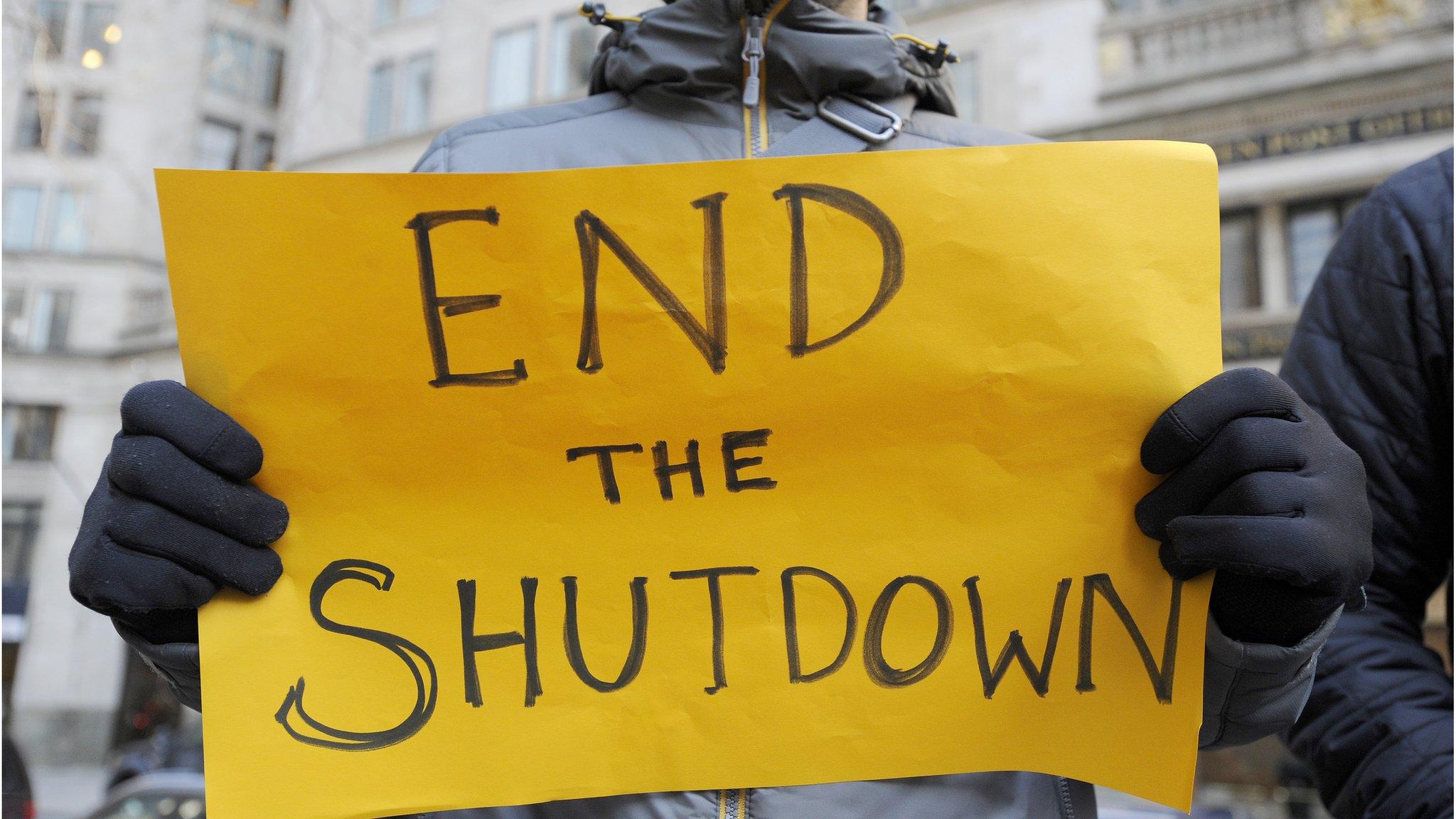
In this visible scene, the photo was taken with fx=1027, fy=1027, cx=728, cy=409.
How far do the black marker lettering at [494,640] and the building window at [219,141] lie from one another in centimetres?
1651

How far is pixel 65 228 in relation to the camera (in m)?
15.1

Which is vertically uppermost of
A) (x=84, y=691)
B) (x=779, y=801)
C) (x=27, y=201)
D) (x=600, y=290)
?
(x=27, y=201)

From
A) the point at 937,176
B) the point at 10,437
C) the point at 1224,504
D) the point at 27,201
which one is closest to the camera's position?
the point at 1224,504

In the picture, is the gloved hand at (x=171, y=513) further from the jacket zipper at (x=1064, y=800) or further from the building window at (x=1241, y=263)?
the building window at (x=1241, y=263)

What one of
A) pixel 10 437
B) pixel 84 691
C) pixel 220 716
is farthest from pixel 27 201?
pixel 220 716

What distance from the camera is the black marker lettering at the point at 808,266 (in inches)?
39.0

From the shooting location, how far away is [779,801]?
982 mm

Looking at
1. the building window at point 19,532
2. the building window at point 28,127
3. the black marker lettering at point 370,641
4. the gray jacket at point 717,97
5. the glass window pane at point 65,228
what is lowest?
the building window at point 19,532

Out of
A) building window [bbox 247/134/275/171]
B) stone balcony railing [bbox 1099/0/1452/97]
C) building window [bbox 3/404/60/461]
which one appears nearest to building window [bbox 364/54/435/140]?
building window [bbox 247/134/275/171]

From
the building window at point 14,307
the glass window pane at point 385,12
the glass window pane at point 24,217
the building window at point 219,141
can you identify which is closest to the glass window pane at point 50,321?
the glass window pane at point 24,217

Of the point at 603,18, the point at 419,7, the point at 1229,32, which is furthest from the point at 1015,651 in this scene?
the point at 419,7

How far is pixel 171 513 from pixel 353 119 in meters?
14.7

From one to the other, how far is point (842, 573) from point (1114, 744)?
1.01ft

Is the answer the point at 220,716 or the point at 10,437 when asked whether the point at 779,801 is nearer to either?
the point at 220,716
